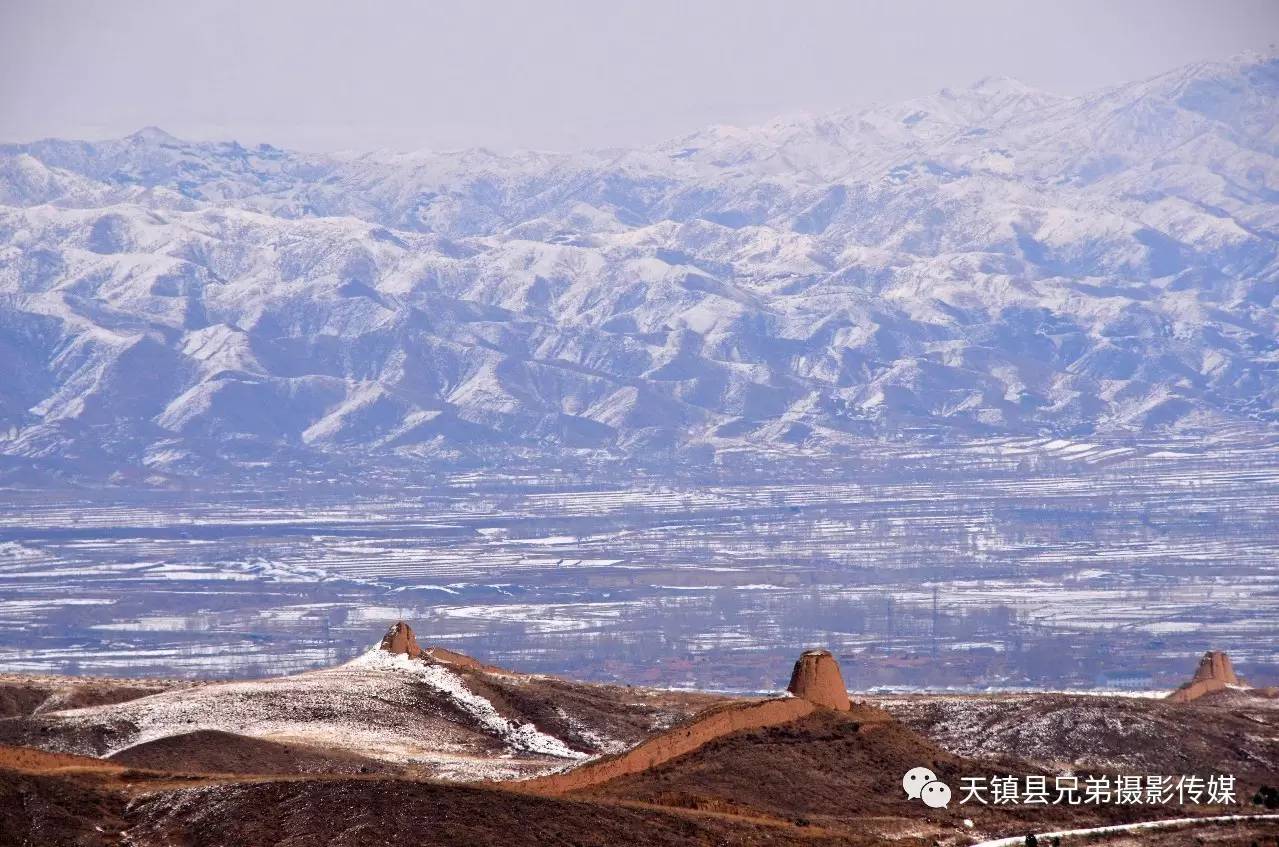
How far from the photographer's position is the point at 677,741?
193ft

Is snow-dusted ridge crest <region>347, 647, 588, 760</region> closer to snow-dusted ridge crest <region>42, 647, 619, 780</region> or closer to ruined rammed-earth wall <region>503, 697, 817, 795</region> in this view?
snow-dusted ridge crest <region>42, 647, 619, 780</region>

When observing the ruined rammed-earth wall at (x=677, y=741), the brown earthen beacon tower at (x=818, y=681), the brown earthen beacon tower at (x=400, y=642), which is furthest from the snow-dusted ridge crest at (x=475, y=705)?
the ruined rammed-earth wall at (x=677, y=741)

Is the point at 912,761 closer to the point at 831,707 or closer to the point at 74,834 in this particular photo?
the point at 831,707

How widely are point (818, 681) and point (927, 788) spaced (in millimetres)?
9870

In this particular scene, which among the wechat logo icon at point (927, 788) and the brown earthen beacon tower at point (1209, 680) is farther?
the brown earthen beacon tower at point (1209, 680)

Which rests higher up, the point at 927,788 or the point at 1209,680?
the point at 1209,680

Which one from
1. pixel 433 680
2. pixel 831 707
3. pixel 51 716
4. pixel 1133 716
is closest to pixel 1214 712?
pixel 1133 716

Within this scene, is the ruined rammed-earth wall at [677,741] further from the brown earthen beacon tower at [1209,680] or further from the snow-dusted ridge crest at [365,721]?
the brown earthen beacon tower at [1209,680]

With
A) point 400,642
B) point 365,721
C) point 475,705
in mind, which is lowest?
point 365,721

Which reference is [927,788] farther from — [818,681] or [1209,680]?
[1209,680]

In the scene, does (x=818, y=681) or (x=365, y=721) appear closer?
(x=818, y=681)

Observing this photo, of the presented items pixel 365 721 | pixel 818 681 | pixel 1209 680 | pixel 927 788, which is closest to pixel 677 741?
pixel 927 788

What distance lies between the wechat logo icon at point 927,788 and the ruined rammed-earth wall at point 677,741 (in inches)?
191

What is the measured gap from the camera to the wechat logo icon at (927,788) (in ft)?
184
